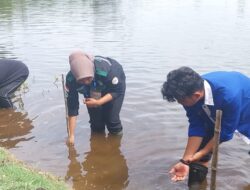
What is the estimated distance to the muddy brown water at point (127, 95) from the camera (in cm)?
593

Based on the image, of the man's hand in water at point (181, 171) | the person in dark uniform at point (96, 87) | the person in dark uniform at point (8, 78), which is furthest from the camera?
the person in dark uniform at point (8, 78)

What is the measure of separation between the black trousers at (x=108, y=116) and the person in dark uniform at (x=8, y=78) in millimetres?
2319

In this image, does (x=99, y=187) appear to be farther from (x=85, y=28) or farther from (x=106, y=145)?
(x=85, y=28)

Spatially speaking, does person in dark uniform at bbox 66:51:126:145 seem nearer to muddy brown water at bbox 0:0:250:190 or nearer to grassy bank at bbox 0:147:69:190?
muddy brown water at bbox 0:0:250:190

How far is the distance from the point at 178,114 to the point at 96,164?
2.46 m

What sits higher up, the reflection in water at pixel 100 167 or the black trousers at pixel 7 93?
the black trousers at pixel 7 93

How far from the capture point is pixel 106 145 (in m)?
6.75

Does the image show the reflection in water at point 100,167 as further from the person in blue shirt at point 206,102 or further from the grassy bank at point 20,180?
the person in blue shirt at point 206,102

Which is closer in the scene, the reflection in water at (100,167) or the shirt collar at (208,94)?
the shirt collar at (208,94)

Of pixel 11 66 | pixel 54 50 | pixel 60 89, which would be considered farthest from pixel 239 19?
pixel 11 66

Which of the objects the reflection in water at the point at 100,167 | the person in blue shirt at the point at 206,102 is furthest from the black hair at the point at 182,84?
the reflection in water at the point at 100,167

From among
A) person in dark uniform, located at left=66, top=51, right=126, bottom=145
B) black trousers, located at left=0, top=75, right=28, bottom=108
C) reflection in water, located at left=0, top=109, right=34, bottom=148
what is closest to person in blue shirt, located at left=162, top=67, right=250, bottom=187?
person in dark uniform, located at left=66, top=51, right=126, bottom=145

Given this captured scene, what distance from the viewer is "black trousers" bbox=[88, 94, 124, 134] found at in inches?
256

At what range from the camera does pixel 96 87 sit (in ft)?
20.2
